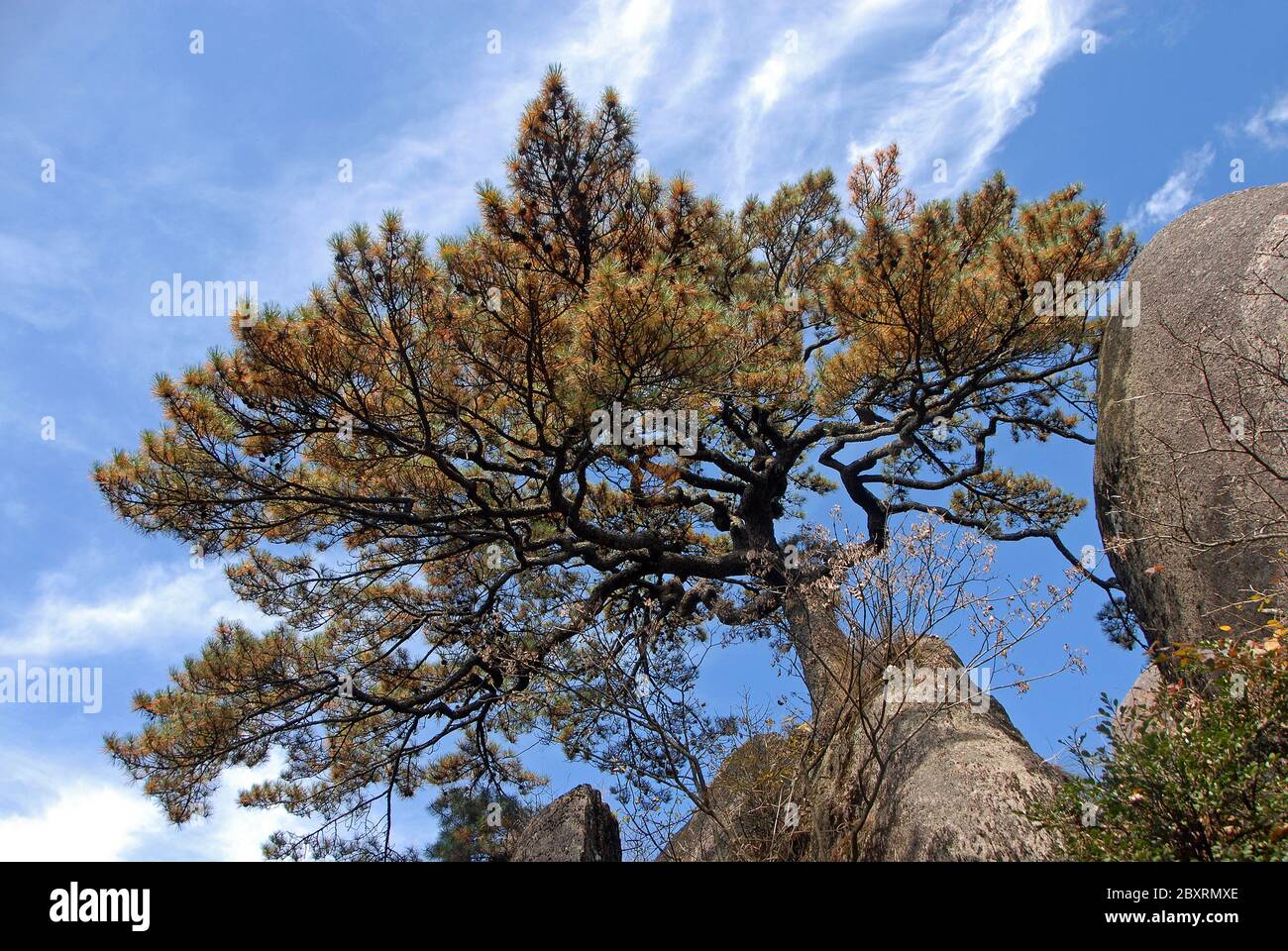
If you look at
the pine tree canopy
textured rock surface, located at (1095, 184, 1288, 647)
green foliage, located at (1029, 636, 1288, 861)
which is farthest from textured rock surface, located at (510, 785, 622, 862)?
textured rock surface, located at (1095, 184, 1288, 647)

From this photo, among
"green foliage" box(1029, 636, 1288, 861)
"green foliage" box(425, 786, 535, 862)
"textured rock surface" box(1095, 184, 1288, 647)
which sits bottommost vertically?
"green foliage" box(425, 786, 535, 862)

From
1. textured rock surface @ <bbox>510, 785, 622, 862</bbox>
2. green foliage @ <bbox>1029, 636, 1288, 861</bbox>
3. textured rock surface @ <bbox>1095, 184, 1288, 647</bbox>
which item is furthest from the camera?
textured rock surface @ <bbox>510, 785, 622, 862</bbox>

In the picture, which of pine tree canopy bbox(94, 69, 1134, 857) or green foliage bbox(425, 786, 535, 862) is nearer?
pine tree canopy bbox(94, 69, 1134, 857)

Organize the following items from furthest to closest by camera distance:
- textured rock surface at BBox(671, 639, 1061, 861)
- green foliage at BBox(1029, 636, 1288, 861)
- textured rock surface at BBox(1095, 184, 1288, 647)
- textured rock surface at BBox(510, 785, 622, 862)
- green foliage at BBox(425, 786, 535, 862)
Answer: green foliage at BBox(425, 786, 535, 862) < textured rock surface at BBox(510, 785, 622, 862) < textured rock surface at BBox(1095, 184, 1288, 647) < textured rock surface at BBox(671, 639, 1061, 861) < green foliage at BBox(1029, 636, 1288, 861)

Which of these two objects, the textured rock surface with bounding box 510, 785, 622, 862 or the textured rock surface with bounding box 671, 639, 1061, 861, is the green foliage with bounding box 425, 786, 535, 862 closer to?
the textured rock surface with bounding box 510, 785, 622, 862

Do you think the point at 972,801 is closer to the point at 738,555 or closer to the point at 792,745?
the point at 792,745

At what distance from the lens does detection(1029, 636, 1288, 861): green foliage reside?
3.33 metres

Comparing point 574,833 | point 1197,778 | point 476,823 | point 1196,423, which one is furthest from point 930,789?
point 476,823

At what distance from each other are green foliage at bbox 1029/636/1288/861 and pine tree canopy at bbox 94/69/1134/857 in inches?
113

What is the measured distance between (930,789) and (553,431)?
346cm

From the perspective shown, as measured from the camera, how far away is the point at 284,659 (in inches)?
299
